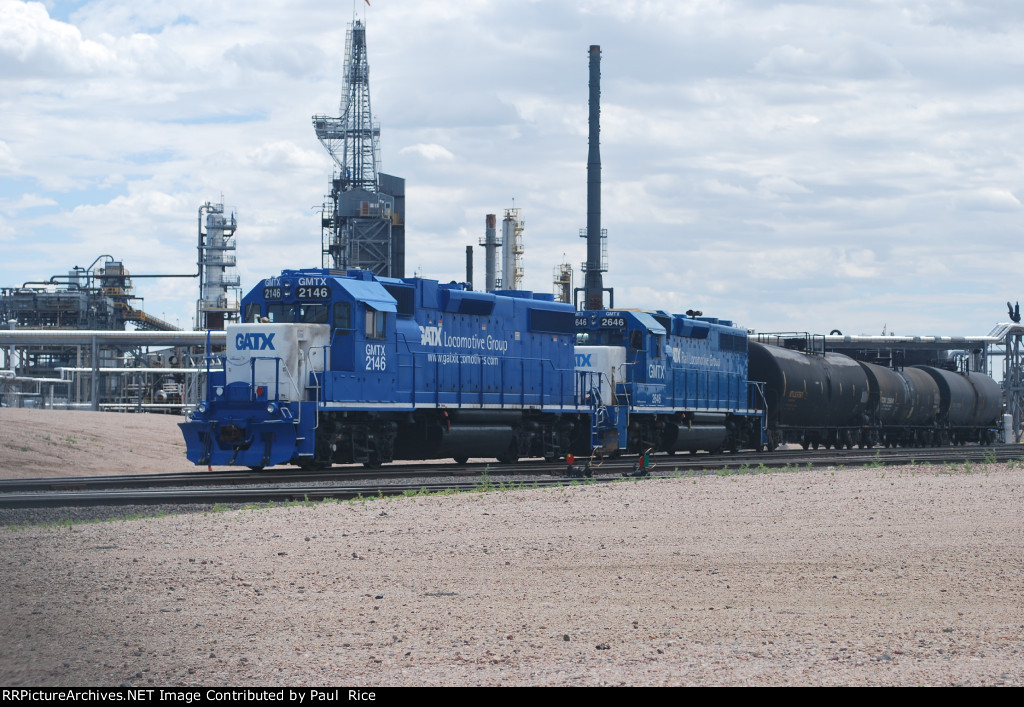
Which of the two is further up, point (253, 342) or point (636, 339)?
point (636, 339)

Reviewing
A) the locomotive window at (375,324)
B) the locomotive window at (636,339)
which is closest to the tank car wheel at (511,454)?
the locomotive window at (375,324)

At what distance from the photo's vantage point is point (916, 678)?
6031mm

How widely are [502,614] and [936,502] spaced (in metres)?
8.99

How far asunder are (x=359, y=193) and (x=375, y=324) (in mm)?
45521

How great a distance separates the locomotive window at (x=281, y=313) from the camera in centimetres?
2178

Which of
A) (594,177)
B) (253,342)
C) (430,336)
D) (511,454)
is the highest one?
(594,177)

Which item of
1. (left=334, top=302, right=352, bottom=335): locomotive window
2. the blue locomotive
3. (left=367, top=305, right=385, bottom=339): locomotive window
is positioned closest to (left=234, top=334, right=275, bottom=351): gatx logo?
the blue locomotive

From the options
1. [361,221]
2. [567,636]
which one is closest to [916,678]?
[567,636]

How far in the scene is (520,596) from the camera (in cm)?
845

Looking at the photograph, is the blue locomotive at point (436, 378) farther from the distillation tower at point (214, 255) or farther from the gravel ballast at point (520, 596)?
the distillation tower at point (214, 255)

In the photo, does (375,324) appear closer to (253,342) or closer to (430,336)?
(430,336)

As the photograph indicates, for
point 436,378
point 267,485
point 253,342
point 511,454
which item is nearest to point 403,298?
point 436,378
